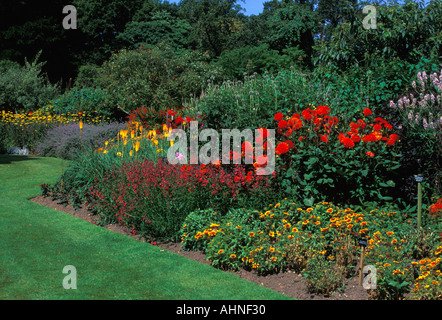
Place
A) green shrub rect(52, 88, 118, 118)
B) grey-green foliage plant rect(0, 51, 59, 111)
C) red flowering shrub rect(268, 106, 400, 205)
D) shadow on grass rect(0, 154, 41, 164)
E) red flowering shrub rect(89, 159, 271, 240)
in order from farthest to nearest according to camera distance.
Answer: grey-green foliage plant rect(0, 51, 59, 111), green shrub rect(52, 88, 118, 118), shadow on grass rect(0, 154, 41, 164), red flowering shrub rect(89, 159, 271, 240), red flowering shrub rect(268, 106, 400, 205)

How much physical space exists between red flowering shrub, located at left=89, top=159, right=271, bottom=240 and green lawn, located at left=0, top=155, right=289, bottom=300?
14.3 inches

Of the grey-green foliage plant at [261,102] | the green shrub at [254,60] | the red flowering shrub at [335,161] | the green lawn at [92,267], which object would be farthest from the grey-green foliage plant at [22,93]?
the red flowering shrub at [335,161]

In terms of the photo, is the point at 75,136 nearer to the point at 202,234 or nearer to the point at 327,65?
the point at 327,65

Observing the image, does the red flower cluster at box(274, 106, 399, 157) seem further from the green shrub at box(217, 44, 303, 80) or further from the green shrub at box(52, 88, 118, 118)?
the green shrub at box(217, 44, 303, 80)

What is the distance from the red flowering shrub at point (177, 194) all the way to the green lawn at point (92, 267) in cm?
36

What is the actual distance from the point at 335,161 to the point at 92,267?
3310 mm

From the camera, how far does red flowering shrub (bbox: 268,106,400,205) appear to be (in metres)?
6.05

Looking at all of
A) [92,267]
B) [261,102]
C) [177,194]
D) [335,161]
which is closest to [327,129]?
[335,161]

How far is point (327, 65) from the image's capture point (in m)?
9.18

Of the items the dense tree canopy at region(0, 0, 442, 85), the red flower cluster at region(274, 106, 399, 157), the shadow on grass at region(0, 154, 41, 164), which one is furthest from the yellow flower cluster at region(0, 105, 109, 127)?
the red flower cluster at region(274, 106, 399, 157)

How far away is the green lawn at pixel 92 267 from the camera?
4.53m
